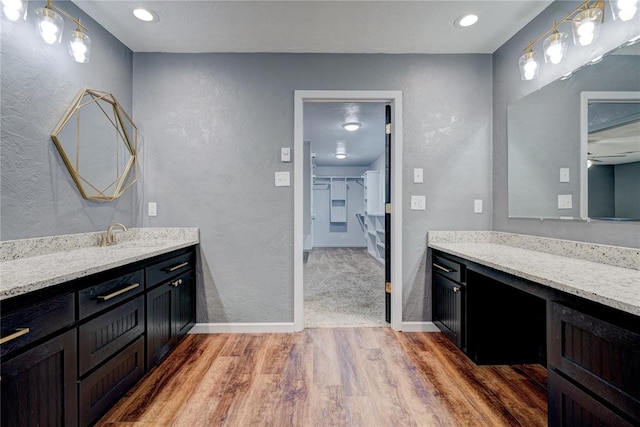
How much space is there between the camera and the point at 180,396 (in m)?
1.69

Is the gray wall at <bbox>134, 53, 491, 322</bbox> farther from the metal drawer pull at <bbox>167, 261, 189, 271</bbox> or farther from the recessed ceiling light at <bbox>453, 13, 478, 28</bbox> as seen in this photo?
the recessed ceiling light at <bbox>453, 13, 478, 28</bbox>

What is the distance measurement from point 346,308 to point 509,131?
227cm

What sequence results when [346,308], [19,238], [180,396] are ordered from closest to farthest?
[19,238] < [180,396] < [346,308]

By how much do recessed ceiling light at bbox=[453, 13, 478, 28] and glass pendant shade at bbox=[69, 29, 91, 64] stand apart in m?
2.51

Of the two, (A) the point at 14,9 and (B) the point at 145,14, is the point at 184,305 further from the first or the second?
(B) the point at 145,14

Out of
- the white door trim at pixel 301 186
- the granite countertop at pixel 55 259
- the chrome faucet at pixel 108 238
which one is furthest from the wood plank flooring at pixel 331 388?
the chrome faucet at pixel 108 238

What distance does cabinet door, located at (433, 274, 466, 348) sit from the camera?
80.2 inches

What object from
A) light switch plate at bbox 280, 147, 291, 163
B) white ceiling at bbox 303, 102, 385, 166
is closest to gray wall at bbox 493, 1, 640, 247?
white ceiling at bbox 303, 102, 385, 166

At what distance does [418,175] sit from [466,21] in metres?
1.18

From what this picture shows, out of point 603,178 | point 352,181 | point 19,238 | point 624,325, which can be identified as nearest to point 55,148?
point 19,238

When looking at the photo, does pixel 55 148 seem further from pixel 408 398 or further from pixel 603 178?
pixel 603 178

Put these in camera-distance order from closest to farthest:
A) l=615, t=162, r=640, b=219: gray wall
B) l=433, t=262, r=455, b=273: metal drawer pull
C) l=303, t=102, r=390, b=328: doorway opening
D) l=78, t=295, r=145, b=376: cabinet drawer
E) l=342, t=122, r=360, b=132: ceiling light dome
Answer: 1. l=78, t=295, r=145, b=376: cabinet drawer
2. l=615, t=162, r=640, b=219: gray wall
3. l=433, t=262, r=455, b=273: metal drawer pull
4. l=303, t=102, r=390, b=328: doorway opening
5. l=342, t=122, r=360, b=132: ceiling light dome

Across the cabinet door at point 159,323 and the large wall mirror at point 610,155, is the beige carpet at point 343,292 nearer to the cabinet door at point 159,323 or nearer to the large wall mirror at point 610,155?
the cabinet door at point 159,323

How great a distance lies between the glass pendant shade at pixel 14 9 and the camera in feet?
4.60
